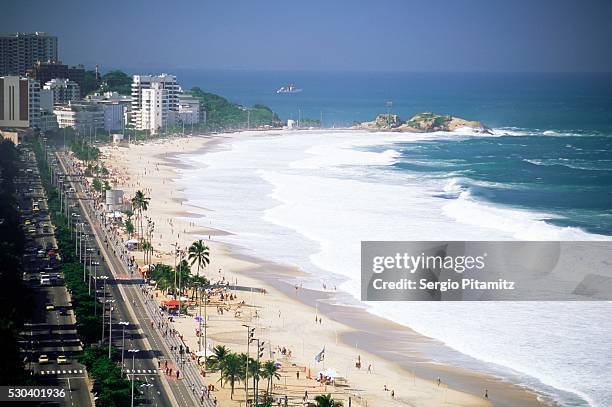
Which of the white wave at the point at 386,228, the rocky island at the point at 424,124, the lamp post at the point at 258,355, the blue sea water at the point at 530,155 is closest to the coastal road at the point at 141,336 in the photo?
the lamp post at the point at 258,355

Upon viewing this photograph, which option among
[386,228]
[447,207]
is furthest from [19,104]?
[386,228]

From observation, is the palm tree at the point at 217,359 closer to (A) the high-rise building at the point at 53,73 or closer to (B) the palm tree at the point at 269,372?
(B) the palm tree at the point at 269,372

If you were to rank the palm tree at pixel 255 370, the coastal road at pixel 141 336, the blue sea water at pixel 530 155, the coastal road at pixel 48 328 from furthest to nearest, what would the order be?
the blue sea water at pixel 530 155
the palm tree at pixel 255 370
the coastal road at pixel 48 328
the coastal road at pixel 141 336

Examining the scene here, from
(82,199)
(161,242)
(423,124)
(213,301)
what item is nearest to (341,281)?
(213,301)

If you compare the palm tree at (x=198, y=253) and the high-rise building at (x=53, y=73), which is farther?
the high-rise building at (x=53, y=73)

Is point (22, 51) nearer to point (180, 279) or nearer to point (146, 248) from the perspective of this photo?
point (146, 248)

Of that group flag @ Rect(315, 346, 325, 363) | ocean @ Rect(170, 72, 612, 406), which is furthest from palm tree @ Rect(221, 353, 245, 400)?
ocean @ Rect(170, 72, 612, 406)

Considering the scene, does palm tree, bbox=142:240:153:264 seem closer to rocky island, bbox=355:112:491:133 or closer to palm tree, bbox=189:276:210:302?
palm tree, bbox=189:276:210:302
